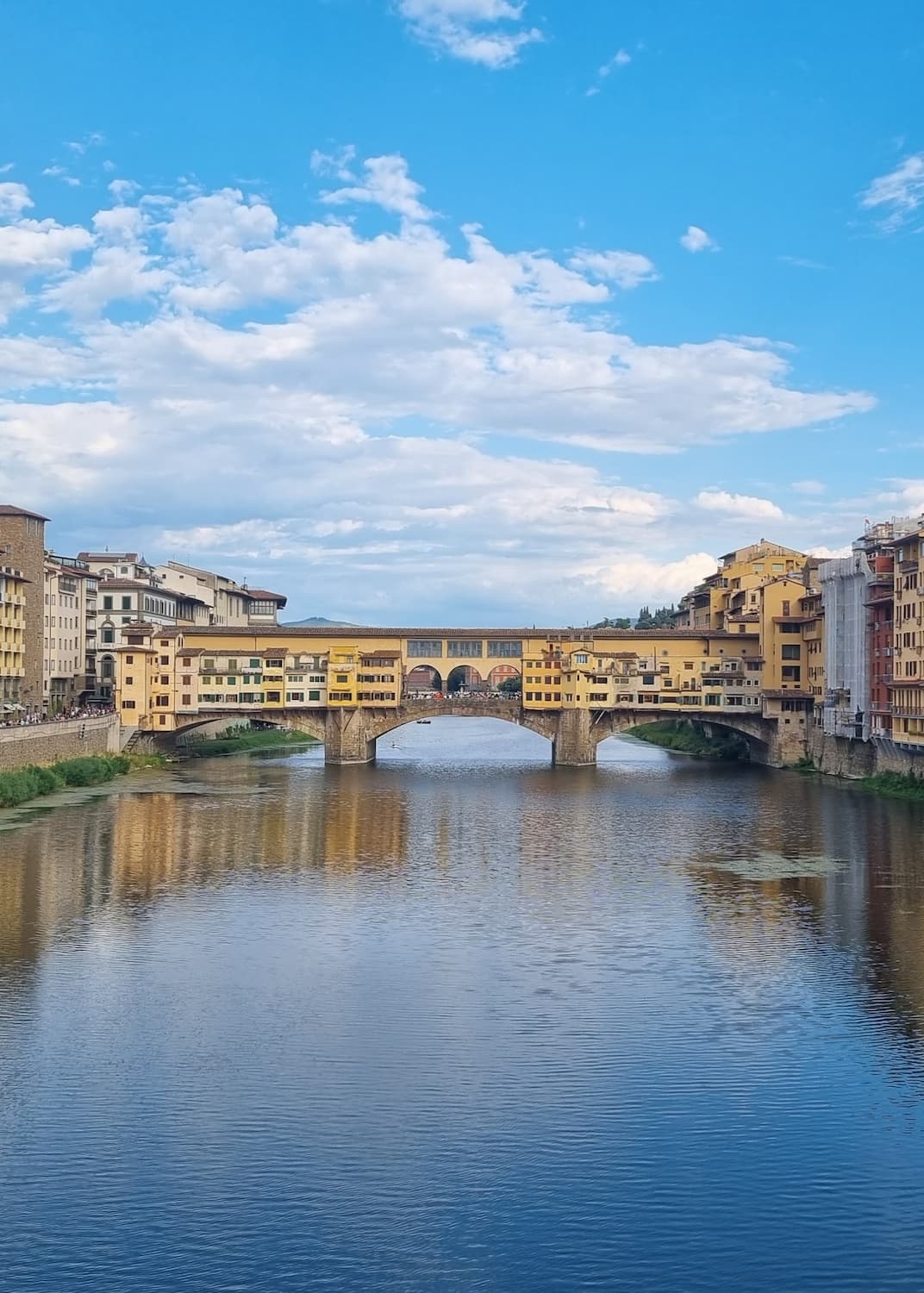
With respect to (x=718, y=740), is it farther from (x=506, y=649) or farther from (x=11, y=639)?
(x=11, y=639)

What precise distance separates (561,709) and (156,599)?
2239 cm

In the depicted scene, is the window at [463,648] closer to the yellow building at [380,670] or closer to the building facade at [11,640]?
the yellow building at [380,670]

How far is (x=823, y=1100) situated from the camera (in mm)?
13469

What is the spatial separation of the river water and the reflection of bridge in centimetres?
2379

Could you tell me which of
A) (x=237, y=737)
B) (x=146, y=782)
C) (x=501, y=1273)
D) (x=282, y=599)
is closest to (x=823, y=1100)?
(x=501, y=1273)

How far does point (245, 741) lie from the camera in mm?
64188

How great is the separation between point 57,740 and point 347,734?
14.3 m

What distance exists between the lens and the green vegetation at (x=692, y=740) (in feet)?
192

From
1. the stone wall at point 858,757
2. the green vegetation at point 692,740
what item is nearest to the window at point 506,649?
the green vegetation at point 692,740

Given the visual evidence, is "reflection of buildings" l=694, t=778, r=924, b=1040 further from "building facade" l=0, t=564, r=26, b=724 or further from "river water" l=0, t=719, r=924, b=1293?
"building facade" l=0, t=564, r=26, b=724

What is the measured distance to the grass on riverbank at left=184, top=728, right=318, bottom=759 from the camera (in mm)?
58250

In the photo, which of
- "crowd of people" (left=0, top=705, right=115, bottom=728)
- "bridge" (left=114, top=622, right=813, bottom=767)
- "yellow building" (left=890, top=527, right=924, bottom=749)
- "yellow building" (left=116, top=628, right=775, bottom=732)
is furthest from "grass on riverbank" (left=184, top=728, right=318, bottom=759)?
"yellow building" (left=890, top=527, right=924, bottom=749)

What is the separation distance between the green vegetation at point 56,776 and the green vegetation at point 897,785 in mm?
25471

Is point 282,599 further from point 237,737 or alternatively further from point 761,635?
point 761,635
